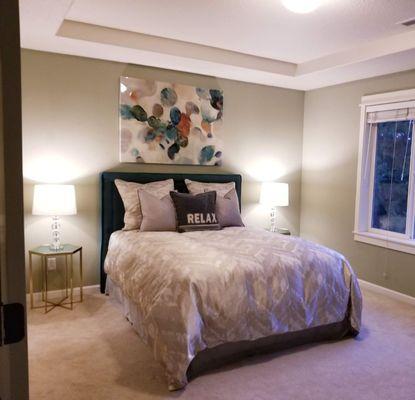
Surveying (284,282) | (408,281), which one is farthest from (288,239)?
(408,281)

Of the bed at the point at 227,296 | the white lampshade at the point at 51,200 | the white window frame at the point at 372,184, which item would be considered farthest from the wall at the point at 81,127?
the white window frame at the point at 372,184

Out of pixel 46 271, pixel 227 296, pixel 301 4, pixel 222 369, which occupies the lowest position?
pixel 222 369

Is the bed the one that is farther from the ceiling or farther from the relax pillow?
the ceiling

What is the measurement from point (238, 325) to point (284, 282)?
0.47 m

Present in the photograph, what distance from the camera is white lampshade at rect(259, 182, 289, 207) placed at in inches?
190

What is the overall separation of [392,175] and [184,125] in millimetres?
2356

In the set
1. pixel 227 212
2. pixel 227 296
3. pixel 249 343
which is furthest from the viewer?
pixel 227 212

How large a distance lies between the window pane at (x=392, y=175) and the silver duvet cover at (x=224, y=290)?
156cm

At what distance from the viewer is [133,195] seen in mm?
3998

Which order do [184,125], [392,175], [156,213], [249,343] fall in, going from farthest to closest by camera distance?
[184,125] → [392,175] → [156,213] → [249,343]

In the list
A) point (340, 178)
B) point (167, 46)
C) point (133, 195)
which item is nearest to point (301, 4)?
point (167, 46)

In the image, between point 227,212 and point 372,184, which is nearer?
point 227,212

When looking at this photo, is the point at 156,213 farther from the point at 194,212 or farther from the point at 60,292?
the point at 60,292

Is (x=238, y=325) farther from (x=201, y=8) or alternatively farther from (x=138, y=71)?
(x=138, y=71)
